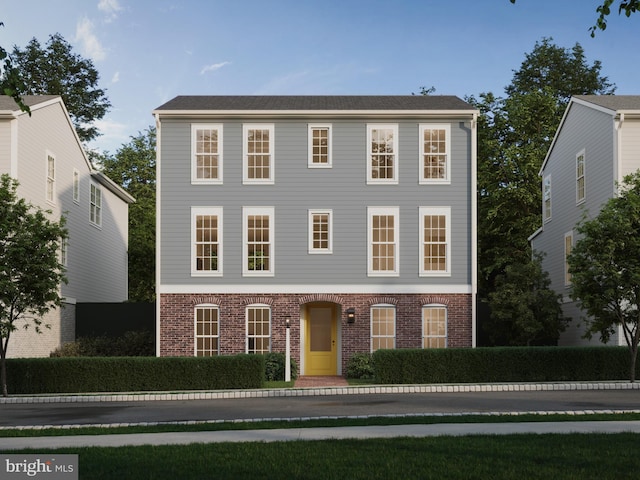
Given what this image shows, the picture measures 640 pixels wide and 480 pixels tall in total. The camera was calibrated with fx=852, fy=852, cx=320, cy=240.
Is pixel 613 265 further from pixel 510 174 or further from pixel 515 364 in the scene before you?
pixel 510 174

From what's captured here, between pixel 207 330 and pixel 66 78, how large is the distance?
32.5 m

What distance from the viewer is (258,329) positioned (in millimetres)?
28359

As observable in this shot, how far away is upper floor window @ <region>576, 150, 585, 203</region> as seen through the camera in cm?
3046

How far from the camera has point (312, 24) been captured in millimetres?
22234

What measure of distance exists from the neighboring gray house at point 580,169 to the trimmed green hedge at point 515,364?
282 cm

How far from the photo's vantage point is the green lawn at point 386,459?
29.7ft

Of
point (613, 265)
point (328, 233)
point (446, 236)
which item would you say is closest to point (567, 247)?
point (446, 236)

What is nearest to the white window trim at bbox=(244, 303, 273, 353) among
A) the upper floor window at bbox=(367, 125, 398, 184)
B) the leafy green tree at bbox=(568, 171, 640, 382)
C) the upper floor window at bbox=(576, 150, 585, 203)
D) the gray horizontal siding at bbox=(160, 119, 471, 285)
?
the gray horizontal siding at bbox=(160, 119, 471, 285)

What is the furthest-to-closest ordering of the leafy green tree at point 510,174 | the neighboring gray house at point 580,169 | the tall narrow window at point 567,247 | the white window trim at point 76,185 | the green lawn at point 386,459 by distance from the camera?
1. the leafy green tree at point 510,174
2. the white window trim at point 76,185
3. the tall narrow window at point 567,247
4. the neighboring gray house at point 580,169
5. the green lawn at point 386,459

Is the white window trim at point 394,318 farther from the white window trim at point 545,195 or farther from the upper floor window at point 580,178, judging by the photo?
the white window trim at point 545,195

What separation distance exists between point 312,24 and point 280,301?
9.95m

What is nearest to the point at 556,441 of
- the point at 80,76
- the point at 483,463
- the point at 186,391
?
the point at 483,463

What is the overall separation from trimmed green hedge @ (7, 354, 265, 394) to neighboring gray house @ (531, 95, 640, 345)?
11988 mm

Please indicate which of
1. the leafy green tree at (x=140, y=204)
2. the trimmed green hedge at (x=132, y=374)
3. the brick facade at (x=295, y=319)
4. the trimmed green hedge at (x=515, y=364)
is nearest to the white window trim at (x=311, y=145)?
the brick facade at (x=295, y=319)
